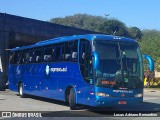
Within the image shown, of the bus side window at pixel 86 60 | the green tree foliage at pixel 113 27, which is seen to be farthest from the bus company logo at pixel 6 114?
the green tree foliage at pixel 113 27

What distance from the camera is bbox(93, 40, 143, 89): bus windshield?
48.0 ft

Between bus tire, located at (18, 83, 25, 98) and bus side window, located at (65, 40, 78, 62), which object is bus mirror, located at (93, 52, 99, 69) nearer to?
bus side window, located at (65, 40, 78, 62)

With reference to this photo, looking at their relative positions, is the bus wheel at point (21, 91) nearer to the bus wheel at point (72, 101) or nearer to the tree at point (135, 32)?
the bus wheel at point (72, 101)

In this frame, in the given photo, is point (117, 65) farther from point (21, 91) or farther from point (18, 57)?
point (18, 57)

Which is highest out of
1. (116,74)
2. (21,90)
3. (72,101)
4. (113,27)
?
(113,27)

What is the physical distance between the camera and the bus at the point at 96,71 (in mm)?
14641

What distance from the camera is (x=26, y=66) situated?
72.7 ft

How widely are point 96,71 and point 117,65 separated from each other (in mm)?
903

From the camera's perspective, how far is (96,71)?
576 inches

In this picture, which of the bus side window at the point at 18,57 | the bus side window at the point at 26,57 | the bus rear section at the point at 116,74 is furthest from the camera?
the bus side window at the point at 18,57

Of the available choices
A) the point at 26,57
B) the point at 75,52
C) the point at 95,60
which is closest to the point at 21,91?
the point at 26,57

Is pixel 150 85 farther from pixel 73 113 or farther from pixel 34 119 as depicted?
pixel 34 119

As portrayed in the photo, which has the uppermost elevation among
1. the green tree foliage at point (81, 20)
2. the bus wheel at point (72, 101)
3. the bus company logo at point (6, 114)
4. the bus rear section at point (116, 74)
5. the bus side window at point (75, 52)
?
the green tree foliage at point (81, 20)

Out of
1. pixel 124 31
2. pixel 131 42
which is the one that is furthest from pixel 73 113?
pixel 124 31
